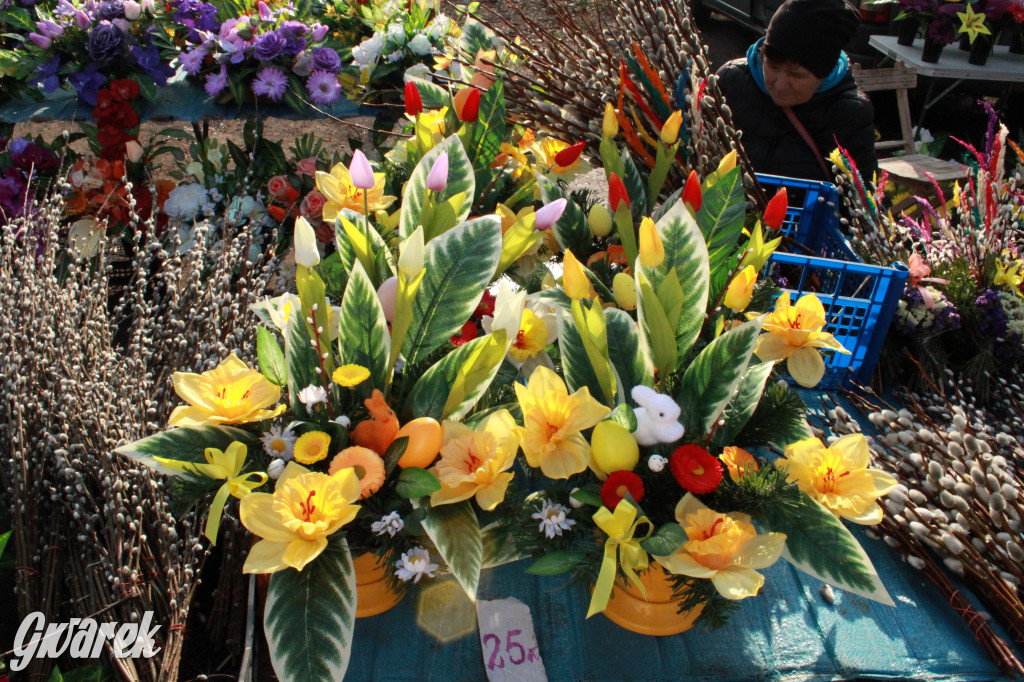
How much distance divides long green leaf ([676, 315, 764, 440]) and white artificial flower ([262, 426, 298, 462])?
1.52 ft

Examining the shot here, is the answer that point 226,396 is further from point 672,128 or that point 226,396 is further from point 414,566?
point 672,128

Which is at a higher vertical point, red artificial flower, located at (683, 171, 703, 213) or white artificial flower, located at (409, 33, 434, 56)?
red artificial flower, located at (683, 171, 703, 213)

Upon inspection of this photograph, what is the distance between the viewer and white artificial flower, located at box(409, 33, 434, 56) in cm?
212

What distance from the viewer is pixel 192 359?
1322mm

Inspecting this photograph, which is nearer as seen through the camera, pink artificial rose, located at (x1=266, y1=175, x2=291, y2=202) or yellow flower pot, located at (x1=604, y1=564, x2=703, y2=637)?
yellow flower pot, located at (x1=604, y1=564, x2=703, y2=637)

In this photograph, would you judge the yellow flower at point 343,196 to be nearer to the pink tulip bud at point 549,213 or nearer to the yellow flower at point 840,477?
the pink tulip bud at point 549,213

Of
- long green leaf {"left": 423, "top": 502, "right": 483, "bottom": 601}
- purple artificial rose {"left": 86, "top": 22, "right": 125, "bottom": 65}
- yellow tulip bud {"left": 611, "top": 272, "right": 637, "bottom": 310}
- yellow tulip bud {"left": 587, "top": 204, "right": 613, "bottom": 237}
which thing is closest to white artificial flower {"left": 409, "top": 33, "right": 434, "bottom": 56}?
purple artificial rose {"left": 86, "top": 22, "right": 125, "bottom": 65}

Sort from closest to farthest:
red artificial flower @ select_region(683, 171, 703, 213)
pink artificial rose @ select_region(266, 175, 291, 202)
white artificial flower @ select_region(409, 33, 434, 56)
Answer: red artificial flower @ select_region(683, 171, 703, 213)
pink artificial rose @ select_region(266, 175, 291, 202)
white artificial flower @ select_region(409, 33, 434, 56)

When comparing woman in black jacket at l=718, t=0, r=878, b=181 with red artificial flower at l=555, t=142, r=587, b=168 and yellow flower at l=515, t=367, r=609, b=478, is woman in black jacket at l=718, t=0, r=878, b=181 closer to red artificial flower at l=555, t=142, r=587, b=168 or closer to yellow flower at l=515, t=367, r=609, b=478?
red artificial flower at l=555, t=142, r=587, b=168

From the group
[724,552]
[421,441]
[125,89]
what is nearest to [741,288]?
[724,552]

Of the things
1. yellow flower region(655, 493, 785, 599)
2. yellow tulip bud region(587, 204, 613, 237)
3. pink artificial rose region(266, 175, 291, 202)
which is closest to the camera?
yellow flower region(655, 493, 785, 599)

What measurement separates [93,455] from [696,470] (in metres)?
0.90

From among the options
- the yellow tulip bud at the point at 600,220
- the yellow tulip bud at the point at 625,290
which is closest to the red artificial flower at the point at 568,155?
the yellow tulip bud at the point at 600,220

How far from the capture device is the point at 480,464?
2.61 ft
